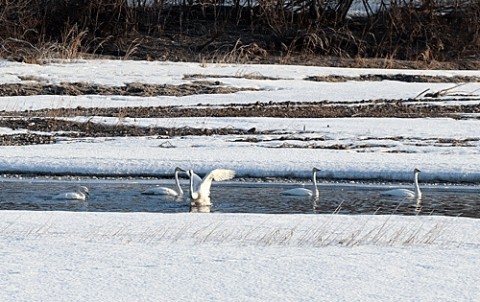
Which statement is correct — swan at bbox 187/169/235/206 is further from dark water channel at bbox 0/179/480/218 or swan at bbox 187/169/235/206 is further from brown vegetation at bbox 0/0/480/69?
brown vegetation at bbox 0/0/480/69

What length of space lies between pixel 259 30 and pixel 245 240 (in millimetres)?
22147

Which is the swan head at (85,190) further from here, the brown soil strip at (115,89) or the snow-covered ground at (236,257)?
the brown soil strip at (115,89)

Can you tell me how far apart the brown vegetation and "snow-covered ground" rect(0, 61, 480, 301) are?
11867 millimetres

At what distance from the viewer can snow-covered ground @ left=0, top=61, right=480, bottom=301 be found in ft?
21.7

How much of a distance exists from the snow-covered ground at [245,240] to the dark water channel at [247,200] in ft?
2.12

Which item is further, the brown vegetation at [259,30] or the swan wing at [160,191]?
the brown vegetation at [259,30]

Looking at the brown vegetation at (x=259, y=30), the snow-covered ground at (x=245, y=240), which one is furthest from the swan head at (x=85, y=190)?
the brown vegetation at (x=259, y=30)

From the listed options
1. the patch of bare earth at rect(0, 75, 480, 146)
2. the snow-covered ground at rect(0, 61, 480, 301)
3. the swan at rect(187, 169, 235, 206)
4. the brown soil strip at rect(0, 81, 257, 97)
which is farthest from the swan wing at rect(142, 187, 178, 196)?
the brown soil strip at rect(0, 81, 257, 97)

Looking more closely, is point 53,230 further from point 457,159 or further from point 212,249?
point 457,159

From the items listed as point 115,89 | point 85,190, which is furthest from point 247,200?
point 115,89

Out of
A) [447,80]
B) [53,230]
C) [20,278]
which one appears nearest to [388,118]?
[447,80]

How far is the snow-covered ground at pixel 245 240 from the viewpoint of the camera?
21.7ft

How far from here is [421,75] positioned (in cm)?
2583

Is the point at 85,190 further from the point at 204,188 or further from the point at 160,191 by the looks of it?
the point at 204,188
